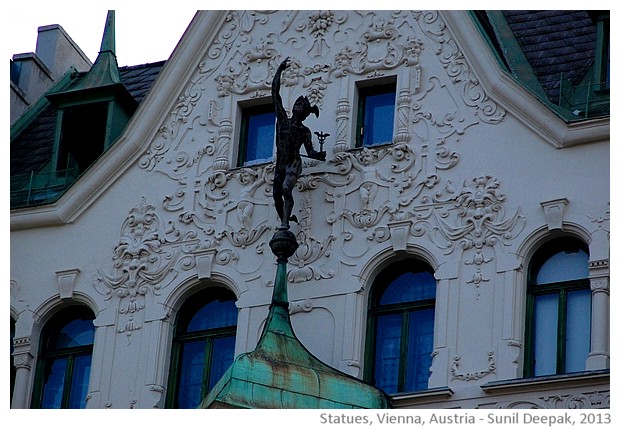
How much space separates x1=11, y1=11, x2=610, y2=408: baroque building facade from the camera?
90.1 feet

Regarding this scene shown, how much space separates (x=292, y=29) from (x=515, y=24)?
317 centimetres

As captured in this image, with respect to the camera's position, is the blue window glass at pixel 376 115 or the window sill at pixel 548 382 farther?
the blue window glass at pixel 376 115

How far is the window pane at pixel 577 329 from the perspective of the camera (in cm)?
2702

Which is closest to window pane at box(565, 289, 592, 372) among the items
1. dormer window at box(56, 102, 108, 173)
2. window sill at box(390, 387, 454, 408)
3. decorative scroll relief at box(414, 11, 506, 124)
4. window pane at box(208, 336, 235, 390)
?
window sill at box(390, 387, 454, 408)

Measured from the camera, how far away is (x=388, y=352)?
92.0ft

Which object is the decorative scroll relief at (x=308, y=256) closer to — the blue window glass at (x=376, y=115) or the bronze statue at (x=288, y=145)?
the bronze statue at (x=288, y=145)

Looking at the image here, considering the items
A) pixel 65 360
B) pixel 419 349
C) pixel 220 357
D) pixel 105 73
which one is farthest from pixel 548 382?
pixel 105 73

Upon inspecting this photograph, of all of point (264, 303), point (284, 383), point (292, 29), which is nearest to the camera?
point (284, 383)

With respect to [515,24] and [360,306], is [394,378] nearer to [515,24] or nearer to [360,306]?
[360,306]

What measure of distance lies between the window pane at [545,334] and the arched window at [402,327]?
4.36 ft

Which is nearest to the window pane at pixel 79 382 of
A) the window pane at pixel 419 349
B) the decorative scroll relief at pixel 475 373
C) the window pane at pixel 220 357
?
the window pane at pixel 220 357

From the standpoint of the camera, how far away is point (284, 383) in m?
26.8

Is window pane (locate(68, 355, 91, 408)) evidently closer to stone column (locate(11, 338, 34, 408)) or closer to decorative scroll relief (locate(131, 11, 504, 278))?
stone column (locate(11, 338, 34, 408))

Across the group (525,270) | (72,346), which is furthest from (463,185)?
(72,346)
